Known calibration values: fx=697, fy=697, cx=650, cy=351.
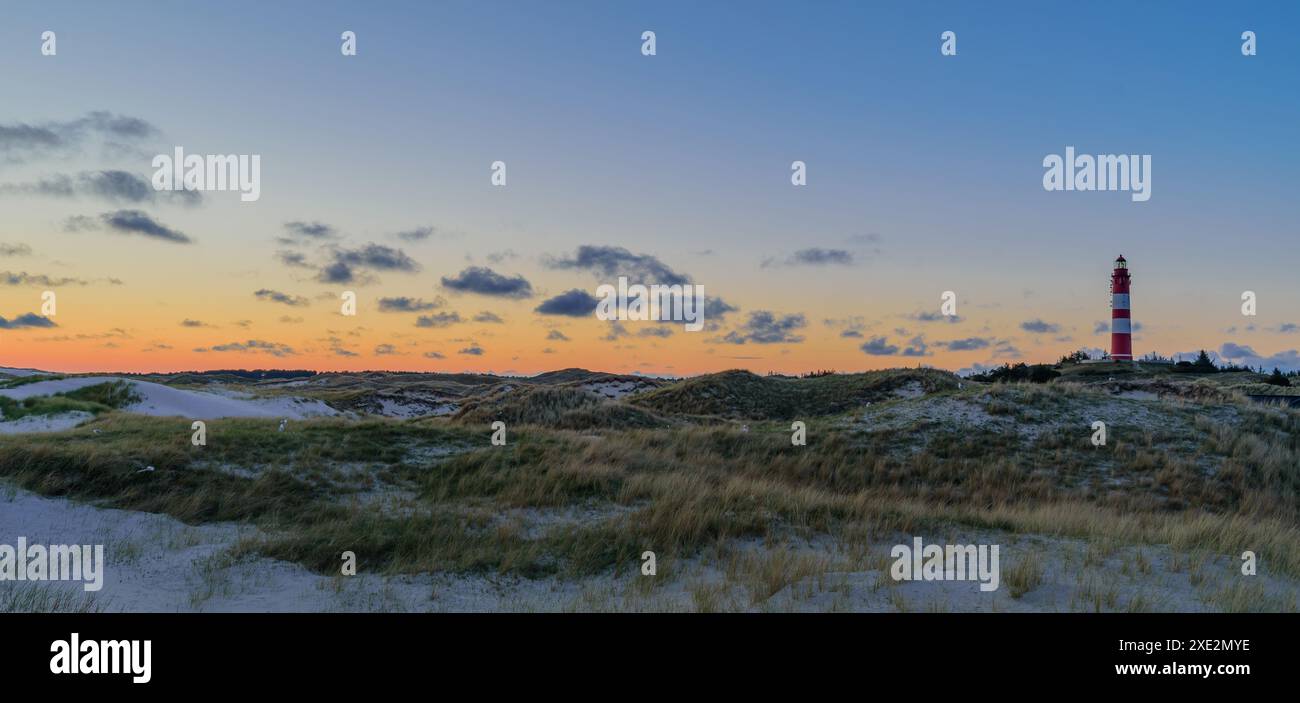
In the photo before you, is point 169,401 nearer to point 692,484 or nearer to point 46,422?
point 46,422

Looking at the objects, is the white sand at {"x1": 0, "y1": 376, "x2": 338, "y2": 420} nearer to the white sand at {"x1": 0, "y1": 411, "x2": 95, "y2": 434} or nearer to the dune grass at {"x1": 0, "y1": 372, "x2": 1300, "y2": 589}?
the white sand at {"x1": 0, "y1": 411, "x2": 95, "y2": 434}

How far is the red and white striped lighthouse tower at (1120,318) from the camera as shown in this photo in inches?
1852

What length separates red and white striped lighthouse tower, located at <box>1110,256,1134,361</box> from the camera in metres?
47.0

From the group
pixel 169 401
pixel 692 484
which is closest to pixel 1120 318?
pixel 692 484

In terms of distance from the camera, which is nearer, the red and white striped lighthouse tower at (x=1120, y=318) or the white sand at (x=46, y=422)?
the white sand at (x=46, y=422)
